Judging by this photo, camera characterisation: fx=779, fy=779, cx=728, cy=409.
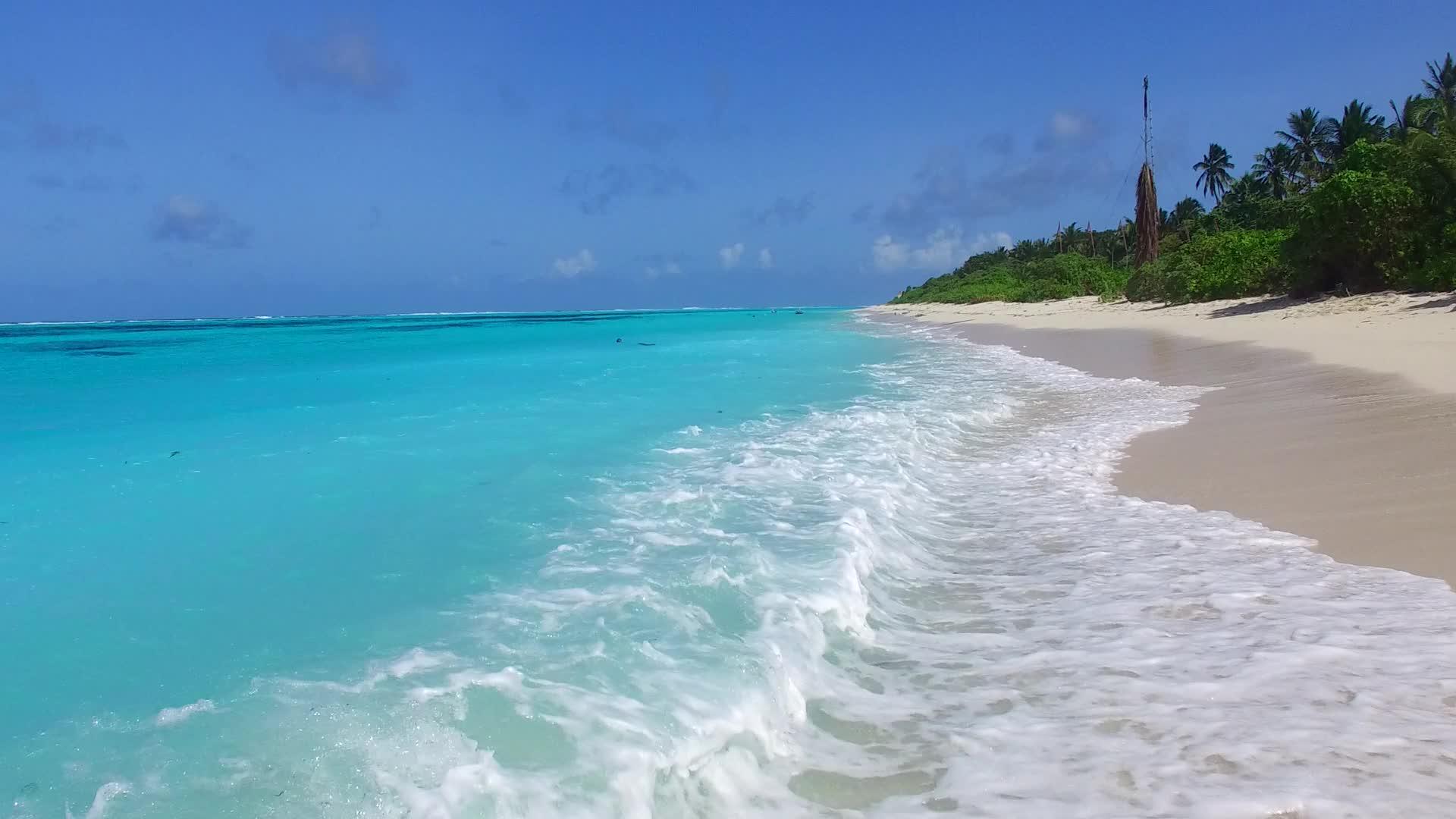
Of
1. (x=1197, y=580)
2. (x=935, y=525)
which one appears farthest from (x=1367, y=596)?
(x=935, y=525)

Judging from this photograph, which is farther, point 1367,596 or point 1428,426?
point 1428,426

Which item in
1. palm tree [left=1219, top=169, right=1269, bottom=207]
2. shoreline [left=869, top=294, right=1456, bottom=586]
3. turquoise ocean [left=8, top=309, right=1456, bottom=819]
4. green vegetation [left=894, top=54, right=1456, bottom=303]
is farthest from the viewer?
palm tree [left=1219, top=169, right=1269, bottom=207]

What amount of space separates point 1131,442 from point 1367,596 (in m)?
4.19

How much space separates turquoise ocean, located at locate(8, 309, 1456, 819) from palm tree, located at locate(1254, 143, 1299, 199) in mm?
56406

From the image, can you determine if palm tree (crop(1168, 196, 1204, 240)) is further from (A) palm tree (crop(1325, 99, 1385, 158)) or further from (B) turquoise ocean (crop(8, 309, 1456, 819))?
(B) turquoise ocean (crop(8, 309, 1456, 819))

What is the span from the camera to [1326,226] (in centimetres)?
2061

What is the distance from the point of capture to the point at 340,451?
911 cm

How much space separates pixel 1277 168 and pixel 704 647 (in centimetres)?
6545

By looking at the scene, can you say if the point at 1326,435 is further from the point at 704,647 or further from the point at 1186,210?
the point at 1186,210

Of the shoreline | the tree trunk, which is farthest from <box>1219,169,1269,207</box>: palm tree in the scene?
the shoreline

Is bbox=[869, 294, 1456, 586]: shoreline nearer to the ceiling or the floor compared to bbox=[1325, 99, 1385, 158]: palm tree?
nearer to the floor

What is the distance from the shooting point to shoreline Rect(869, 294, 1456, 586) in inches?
177

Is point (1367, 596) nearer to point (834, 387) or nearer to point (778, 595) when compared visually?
point (778, 595)

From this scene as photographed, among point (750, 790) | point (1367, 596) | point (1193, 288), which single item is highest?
point (1193, 288)
